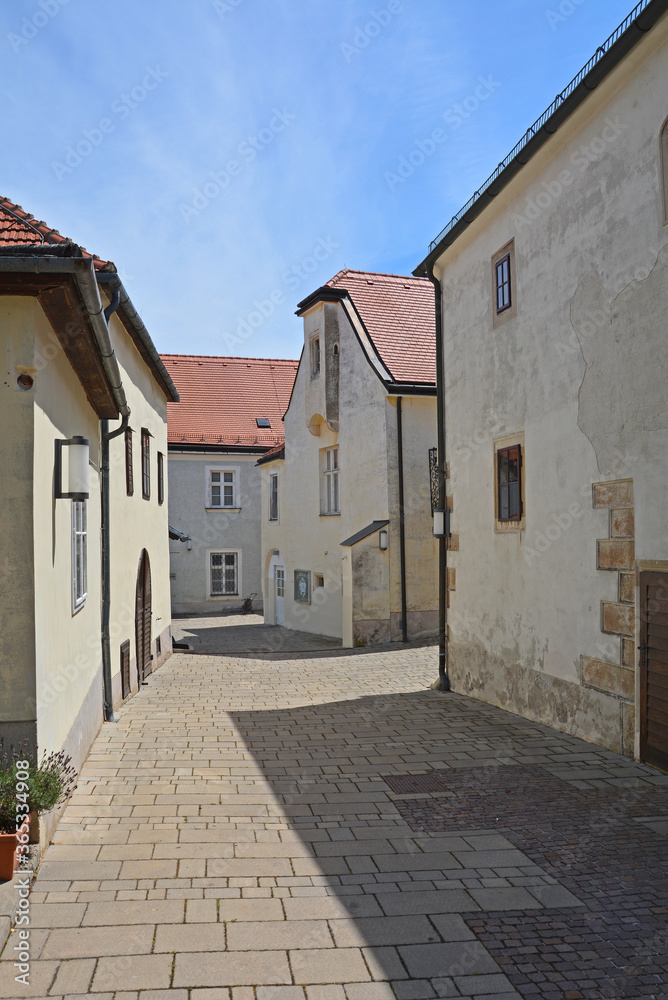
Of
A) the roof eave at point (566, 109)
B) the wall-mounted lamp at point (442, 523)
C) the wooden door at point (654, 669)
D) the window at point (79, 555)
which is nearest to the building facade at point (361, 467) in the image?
the wall-mounted lamp at point (442, 523)

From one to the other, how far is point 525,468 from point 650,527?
9.25ft

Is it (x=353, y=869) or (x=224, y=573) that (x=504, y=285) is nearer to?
(x=353, y=869)

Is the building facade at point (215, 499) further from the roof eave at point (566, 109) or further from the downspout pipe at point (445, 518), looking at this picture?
the roof eave at point (566, 109)

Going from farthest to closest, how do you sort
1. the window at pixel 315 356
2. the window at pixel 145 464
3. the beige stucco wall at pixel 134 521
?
the window at pixel 315 356 → the window at pixel 145 464 → the beige stucco wall at pixel 134 521

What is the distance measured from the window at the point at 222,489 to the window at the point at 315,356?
34.8ft

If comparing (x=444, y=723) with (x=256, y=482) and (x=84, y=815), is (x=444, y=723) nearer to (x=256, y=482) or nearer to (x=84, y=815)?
(x=84, y=815)

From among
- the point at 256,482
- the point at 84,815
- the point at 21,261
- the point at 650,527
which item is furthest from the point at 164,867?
the point at 256,482

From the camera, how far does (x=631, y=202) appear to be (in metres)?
8.08

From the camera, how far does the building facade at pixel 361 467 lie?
62.6 ft

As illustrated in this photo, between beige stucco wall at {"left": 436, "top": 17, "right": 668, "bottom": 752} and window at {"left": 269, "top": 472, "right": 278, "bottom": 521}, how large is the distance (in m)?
15.0

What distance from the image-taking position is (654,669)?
7.64 m

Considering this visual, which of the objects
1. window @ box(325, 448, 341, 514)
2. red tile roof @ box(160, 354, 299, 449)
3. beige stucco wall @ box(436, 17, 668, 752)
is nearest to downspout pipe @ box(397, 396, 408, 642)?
window @ box(325, 448, 341, 514)

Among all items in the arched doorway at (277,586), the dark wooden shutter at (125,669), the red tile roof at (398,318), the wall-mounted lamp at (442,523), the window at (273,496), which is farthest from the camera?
the window at (273,496)

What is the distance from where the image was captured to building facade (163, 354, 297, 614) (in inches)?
1248
